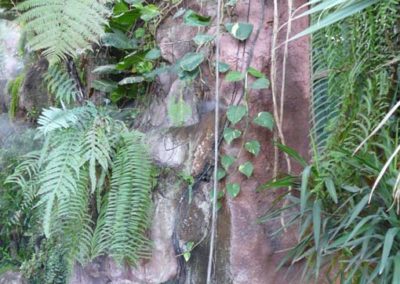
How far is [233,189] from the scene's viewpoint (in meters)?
1.91

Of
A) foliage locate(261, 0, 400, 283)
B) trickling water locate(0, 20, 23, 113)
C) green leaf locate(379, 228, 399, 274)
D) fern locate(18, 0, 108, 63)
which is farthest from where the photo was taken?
trickling water locate(0, 20, 23, 113)

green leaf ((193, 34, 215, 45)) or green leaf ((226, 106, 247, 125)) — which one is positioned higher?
green leaf ((193, 34, 215, 45))

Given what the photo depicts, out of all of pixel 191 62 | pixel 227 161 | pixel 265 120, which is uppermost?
pixel 191 62

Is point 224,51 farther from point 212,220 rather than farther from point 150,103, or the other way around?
point 212,220

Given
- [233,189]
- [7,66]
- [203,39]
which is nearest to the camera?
[233,189]

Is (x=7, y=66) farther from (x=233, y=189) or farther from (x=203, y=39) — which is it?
(x=233, y=189)

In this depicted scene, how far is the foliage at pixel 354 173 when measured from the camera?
1.49m

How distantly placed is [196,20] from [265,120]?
508 millimetres

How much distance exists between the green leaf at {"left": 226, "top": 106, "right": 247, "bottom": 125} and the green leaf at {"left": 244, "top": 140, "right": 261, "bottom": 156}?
0.10m

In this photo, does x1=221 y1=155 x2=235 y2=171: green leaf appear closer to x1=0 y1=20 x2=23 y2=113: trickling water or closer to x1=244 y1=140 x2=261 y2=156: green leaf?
x1=244 y1=140 x2=261 y2=156: green leaf

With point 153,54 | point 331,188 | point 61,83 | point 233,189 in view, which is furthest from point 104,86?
point 331,188

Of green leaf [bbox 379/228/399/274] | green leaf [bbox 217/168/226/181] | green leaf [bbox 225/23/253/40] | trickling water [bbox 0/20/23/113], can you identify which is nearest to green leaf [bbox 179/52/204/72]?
green leaf [bbox 225/23/253/40]

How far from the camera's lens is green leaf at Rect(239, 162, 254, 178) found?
192 cm

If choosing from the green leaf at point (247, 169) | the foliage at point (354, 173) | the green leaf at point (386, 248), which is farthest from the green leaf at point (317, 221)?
the green leaf at point (247, 169)
